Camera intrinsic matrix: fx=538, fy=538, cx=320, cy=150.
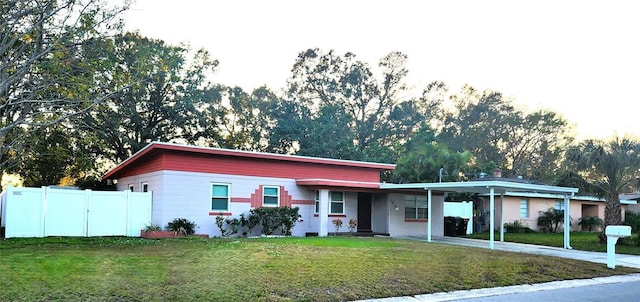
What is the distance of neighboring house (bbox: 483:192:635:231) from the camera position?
102 ft

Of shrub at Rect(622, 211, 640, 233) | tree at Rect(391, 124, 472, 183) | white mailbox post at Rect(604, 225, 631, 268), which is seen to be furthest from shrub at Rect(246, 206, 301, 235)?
shrub at Rect(622, 211, 640, 233)

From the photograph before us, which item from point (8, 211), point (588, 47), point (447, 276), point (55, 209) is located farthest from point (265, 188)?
point (588, 47)

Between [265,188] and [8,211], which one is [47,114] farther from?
[265,188]

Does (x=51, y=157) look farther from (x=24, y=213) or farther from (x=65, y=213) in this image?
(x=24, y=213)

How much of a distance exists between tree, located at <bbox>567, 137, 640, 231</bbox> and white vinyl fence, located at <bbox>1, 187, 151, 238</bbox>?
16.2 meters

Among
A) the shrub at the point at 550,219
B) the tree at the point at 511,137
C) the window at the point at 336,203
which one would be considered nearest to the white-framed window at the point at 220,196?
the window at the point at 336,203

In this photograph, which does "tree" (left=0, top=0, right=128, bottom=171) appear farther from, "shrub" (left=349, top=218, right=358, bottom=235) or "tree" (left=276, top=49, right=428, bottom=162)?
"tree" (left=276, top=49, right=428, bottom=162)

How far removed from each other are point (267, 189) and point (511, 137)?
29698 millimetres

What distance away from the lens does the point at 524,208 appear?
32.2m

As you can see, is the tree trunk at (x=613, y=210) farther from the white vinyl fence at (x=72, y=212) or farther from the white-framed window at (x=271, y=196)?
the white vinyl fence at (x=72, y=212)

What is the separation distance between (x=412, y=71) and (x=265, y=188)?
1058 inches

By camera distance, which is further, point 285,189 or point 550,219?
point 550,219

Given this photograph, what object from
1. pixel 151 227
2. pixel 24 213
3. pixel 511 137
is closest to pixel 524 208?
pixel 511 137

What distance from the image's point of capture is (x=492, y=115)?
45.1 m
